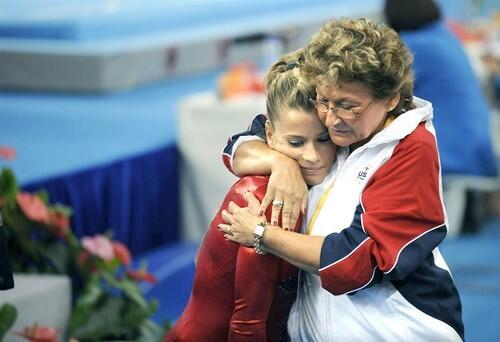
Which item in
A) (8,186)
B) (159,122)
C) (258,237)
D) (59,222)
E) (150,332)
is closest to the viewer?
(258,237)

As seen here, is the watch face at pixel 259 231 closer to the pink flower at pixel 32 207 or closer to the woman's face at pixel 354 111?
the woman's face at pixel 354 111

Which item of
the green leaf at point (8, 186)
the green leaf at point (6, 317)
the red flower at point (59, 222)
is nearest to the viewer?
the green leaf at point (6, 317)

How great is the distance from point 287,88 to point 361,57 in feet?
0.65

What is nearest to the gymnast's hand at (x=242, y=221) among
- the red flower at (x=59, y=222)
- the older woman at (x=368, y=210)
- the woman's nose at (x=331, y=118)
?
the older woman at (x=368, y=210)

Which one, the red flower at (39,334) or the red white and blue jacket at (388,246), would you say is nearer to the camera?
the red white and blue jacket at (388,246)

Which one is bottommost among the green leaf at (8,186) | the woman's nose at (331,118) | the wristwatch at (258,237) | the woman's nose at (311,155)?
the green leaf at (8,186)

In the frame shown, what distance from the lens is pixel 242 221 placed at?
2.10 meters

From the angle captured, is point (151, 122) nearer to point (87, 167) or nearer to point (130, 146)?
point (130, 146)

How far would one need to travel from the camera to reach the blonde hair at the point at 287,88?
2105 millimetres

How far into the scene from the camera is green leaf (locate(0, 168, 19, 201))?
11.9ft

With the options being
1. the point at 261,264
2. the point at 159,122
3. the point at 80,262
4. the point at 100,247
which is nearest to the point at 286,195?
the point at 261,264

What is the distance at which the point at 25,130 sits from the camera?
19.0 ft

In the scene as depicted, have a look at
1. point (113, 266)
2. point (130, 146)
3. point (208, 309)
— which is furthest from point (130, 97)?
point (208, 309)

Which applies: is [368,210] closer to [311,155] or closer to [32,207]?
[311,155]
